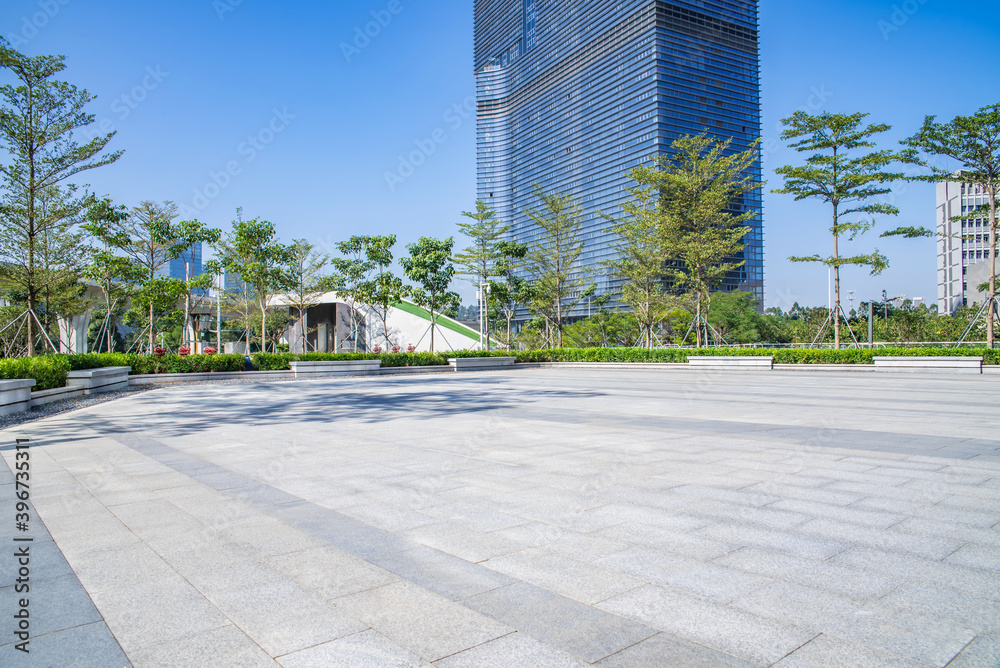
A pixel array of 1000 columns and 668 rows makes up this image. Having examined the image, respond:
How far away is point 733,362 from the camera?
23.0 metres

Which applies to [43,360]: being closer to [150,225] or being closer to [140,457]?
[140,457]

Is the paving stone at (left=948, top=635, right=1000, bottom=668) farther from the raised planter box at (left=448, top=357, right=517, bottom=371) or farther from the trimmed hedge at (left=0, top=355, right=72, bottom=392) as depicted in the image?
the raised planter box at (left=448, top=357, right=517, bottom=371)

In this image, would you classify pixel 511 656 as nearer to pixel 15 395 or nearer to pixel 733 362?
pixel 15 395

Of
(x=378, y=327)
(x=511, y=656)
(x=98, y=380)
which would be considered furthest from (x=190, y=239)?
(x=511, y=656)

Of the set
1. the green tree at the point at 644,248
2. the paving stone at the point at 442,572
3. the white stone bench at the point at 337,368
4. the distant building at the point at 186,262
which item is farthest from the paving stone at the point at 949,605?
the distant building at the point at 186,262

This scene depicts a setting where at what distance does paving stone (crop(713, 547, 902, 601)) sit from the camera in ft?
9.09

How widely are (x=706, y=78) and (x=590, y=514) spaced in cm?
7604

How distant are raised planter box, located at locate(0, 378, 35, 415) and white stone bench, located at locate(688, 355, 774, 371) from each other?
21887 mm

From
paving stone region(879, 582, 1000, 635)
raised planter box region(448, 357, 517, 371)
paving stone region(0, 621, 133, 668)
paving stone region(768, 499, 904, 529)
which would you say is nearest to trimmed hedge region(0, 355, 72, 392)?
paving stone region(0, 621, 133, 668)

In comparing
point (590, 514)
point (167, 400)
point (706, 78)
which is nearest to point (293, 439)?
point (590, 514)

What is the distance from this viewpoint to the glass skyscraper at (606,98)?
6788cm

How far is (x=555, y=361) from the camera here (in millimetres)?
29641

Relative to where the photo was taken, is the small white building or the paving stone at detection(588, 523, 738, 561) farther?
the small white building

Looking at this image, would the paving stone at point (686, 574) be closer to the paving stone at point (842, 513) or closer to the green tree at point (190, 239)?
the paving stone at point (842, 513)
